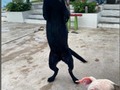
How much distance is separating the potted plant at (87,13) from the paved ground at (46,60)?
0.60m

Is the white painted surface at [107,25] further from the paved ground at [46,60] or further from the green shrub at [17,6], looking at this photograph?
the green shrub at [17,6]

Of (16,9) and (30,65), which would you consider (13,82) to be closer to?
(30,65)

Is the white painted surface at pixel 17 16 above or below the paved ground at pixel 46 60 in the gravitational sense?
above

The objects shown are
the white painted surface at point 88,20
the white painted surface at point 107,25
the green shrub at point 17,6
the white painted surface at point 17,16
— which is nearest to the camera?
the white painted surface at point 107,25

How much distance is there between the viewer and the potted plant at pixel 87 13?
21.8 feet

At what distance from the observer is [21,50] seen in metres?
4.61

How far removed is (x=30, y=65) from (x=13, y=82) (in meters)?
0.64

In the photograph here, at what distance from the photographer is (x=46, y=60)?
3.93 m

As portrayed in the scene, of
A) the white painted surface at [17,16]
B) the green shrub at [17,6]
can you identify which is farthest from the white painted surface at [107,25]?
the green shrub at [17,6]

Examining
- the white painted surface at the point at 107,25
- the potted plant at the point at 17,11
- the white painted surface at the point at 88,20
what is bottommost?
the white painted surface at the point at 107,25

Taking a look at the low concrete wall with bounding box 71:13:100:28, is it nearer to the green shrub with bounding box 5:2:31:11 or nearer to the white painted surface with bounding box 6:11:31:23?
the white painted surface with bounding box 6:11:31:23

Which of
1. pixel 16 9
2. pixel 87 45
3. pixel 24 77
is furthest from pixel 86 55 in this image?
pixel 16 9

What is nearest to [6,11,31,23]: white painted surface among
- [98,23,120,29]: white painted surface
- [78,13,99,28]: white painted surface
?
[78,13,99,28]: white painted surface

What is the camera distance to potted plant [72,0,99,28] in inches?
262
